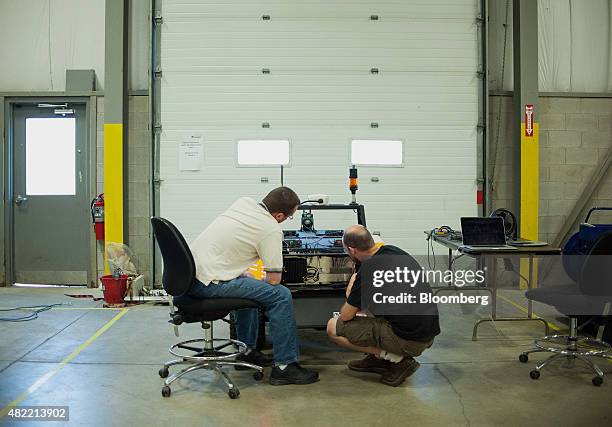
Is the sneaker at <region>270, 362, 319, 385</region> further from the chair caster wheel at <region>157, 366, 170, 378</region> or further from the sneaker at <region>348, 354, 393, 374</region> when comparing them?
the chair caster wheel at <region>157, 366, 170, 378</region>

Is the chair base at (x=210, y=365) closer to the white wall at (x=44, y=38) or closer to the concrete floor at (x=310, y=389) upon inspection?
the concrete floor at (x=310, y=389)

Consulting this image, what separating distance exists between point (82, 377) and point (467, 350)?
8.89 ft

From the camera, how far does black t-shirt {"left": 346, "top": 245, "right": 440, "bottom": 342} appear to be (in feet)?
12.0

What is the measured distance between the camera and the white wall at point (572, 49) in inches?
292

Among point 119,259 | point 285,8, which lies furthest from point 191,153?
point 285,8

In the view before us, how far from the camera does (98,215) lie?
702cm

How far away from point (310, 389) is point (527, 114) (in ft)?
15.3

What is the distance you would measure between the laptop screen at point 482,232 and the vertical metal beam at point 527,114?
2.05 metres

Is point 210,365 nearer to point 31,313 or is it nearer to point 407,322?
point 407,322

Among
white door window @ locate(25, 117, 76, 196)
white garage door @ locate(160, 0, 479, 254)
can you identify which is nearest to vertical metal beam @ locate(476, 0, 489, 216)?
white garage door @ locate(160, 0, 479, 254)

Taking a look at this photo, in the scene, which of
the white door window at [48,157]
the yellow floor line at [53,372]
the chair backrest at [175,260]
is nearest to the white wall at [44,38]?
the white door window at [48,157]

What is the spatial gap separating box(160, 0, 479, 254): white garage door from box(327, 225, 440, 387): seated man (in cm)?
337

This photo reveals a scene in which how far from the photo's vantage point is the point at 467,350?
464 centimetres

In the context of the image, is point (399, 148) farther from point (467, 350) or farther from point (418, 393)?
point (418, 393)
